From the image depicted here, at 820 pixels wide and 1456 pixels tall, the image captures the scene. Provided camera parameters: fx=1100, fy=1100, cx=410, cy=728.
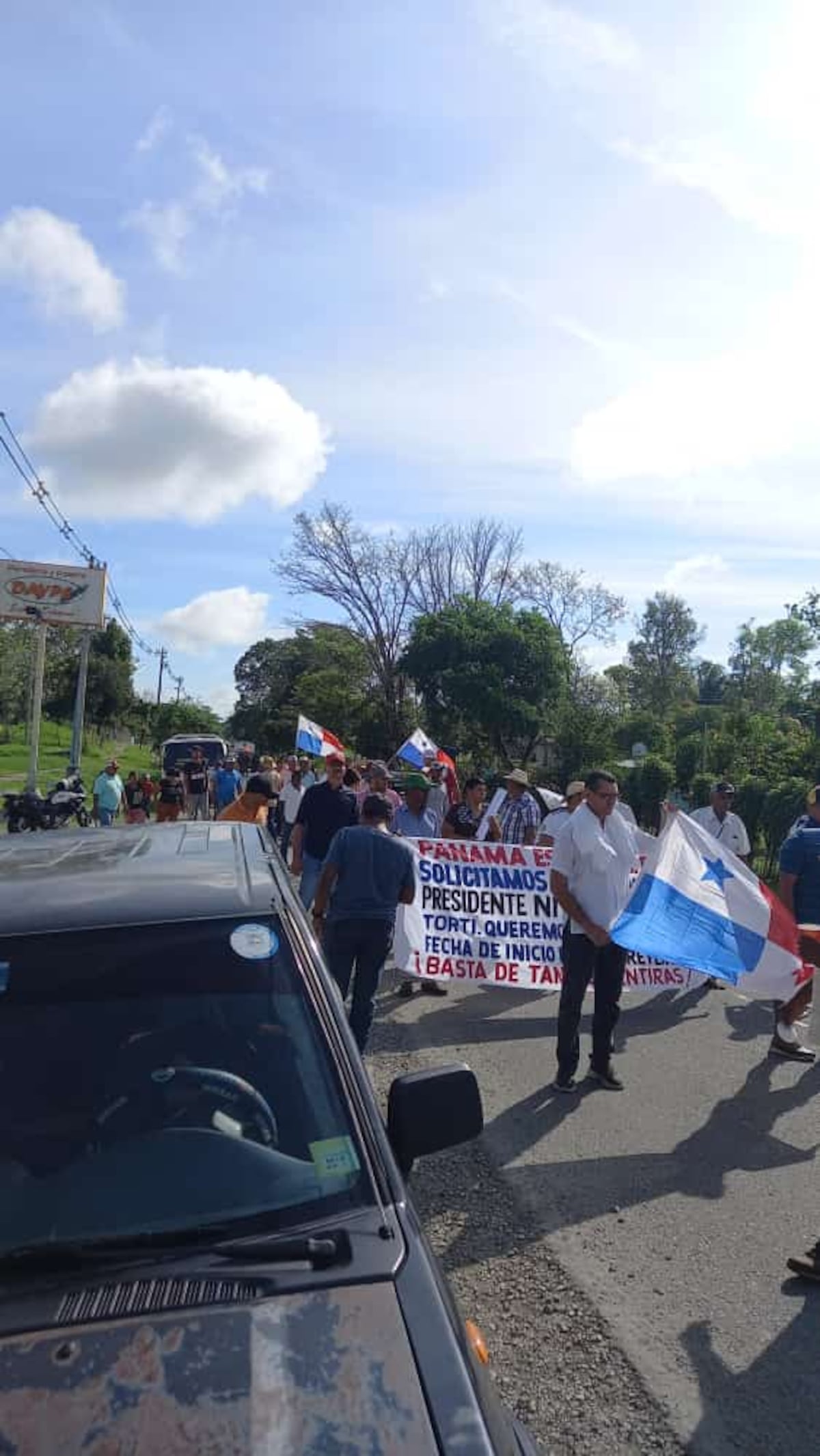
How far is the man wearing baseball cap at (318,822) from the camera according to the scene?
29.9 feet

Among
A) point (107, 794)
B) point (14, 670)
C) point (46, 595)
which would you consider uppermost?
point (46, 595)

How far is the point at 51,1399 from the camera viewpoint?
1752 mm

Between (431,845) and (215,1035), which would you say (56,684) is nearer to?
(431,845)

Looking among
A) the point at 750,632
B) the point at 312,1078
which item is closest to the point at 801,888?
the point at 312,1078

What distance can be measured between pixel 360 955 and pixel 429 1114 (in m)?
3.91

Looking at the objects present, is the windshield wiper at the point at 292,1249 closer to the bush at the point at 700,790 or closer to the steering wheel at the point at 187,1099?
the steering wheel at the point at 187,1099

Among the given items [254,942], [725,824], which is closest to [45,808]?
[725,824]

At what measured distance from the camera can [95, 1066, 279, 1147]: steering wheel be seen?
2547mm

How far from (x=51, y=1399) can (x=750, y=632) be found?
3238 inches

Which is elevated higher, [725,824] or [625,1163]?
[725,824]

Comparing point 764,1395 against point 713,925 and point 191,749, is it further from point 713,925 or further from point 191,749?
point 191,749

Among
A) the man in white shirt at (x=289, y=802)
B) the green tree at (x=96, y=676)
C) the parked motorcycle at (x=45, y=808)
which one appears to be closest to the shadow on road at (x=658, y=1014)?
the man in white shirt at (x=289, y=802)

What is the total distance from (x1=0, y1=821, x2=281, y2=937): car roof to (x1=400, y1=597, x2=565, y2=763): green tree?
1174 inches

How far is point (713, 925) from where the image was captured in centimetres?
633
